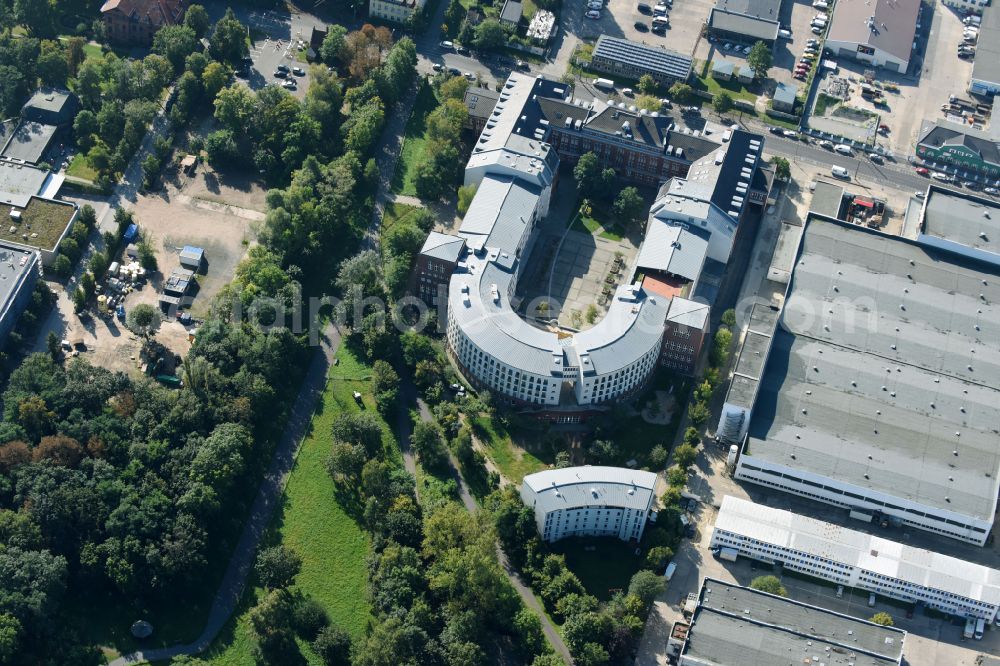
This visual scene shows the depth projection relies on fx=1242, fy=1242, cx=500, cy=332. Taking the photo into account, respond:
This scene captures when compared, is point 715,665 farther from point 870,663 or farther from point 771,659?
point 870,663

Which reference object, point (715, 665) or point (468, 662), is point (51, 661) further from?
point (715, 665)

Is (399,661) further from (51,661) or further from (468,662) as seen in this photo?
(51,661)

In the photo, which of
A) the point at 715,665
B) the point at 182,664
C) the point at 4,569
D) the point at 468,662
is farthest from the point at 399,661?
the point at 4,569

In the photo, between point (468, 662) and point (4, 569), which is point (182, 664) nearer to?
point (4, 569)

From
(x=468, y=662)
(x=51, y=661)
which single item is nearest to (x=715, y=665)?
(x=468, y=662)

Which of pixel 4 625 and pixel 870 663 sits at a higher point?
pixel 870 663

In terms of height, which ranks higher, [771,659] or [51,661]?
[771,659]

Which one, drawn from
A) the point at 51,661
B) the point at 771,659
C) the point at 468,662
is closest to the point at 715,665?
the point at 771,659

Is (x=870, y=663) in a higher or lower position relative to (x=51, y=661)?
higher
